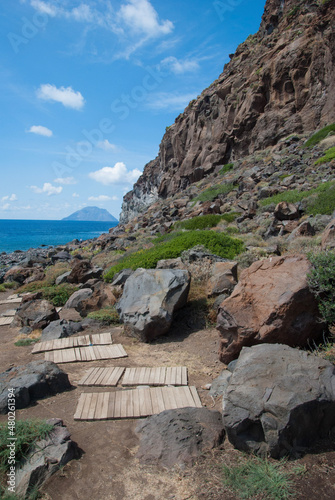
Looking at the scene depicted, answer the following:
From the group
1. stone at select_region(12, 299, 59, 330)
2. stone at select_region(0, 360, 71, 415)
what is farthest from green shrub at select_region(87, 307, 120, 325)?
stone at select_region(0, 360, 71, 415)

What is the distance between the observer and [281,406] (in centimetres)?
321

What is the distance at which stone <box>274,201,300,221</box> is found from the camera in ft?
43.4

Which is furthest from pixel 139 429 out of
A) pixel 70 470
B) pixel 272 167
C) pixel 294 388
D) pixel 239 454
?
pixel 272 167

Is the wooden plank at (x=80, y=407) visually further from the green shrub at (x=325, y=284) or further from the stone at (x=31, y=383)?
the green shrub at (x=325, y=284)

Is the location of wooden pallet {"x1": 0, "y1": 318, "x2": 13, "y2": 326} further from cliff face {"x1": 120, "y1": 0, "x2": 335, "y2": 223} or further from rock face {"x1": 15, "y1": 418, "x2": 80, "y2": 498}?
cliff face {"x1": 120, "y1": 0, "x2": 335, "y2": 223}

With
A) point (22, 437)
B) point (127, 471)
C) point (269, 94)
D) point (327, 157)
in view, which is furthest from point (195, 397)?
point (269, 94)

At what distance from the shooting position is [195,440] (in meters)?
3.59

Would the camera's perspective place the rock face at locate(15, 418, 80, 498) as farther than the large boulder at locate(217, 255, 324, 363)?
No

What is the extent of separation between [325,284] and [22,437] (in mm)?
4292

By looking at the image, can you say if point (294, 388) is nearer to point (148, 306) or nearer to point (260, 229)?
point (148, 306)

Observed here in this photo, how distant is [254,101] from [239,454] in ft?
120

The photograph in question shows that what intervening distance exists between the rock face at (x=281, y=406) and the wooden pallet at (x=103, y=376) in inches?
96.1

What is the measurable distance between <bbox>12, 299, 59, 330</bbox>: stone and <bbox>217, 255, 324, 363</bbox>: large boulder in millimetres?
5259

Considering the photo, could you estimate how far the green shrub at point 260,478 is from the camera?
282 centimetres
